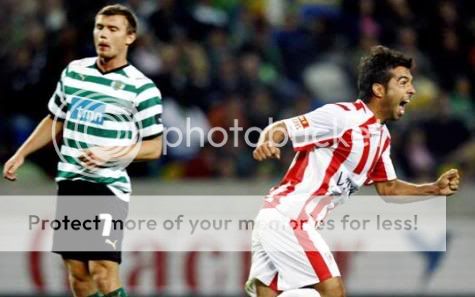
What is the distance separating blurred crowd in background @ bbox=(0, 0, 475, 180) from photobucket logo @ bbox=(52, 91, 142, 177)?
3.77 m

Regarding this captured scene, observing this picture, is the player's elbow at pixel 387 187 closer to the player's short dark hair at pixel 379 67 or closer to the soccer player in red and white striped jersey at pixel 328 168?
the soccer player in red and white striped jersey at pixel 328 168

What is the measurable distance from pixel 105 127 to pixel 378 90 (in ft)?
5.54

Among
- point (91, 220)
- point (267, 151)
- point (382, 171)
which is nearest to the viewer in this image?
point (267, 151)

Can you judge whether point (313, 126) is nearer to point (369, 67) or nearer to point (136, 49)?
point (369, 67)

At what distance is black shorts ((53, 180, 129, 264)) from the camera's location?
311 inches

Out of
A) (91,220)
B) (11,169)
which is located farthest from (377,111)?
(11,169)

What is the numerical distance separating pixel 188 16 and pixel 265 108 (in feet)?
4.57

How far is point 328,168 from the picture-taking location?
7.42 metres

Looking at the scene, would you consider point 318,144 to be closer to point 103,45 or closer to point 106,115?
point 106,115

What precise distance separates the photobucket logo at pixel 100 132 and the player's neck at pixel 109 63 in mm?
181

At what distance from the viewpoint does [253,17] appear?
13477mm

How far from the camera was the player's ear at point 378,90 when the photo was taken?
7.47m

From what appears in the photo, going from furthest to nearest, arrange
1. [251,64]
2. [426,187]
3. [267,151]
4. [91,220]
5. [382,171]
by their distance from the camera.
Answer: [251,64], [91,220], [382,171], [426,187], [267,151]

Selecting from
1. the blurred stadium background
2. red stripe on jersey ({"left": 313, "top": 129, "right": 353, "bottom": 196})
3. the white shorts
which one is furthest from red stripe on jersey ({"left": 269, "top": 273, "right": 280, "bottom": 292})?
the blurred stadium background
